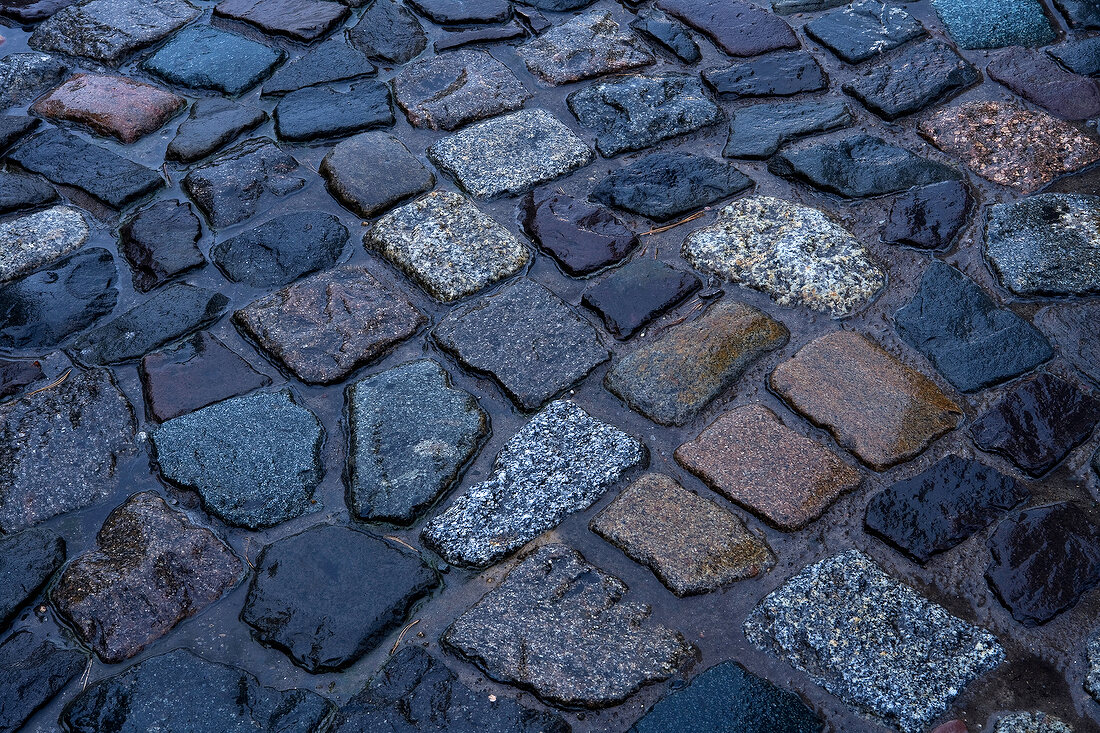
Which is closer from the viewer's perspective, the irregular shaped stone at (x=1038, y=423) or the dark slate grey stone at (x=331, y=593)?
the dark slate grey stone at (x=331, y=593)

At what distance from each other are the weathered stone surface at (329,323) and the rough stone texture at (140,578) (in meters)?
0.50

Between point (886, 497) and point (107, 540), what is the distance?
1.77 meters

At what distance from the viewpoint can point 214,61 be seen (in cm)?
308

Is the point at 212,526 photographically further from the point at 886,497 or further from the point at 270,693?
the point at 886,497

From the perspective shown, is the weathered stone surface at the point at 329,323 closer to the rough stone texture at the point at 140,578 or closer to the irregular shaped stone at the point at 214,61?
the rough stone texture at the point at 140,578

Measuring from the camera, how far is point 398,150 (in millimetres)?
2795

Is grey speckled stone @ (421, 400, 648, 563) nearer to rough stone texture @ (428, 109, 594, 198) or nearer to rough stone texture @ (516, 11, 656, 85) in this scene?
rough stone texture @ (428, 109, 594, 198)

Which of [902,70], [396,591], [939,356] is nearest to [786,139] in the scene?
[902,70]

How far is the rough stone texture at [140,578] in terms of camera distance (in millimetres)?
1802

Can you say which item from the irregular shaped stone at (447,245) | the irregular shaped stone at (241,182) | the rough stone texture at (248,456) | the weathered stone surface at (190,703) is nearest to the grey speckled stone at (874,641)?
the weathered stone surface at (190,703)

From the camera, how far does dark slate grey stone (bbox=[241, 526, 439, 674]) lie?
1781 millimetres

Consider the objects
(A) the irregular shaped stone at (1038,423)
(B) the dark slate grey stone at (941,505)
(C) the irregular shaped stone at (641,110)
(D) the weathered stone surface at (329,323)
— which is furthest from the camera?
(C) the irregular shaped stone at (641,110)

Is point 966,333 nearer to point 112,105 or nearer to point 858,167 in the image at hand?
point 858,167

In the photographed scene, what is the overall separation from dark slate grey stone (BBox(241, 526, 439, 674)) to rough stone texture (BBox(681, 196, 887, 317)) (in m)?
1.21
